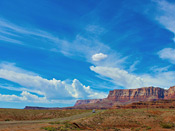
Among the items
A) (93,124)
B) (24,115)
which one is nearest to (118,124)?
(93,124)

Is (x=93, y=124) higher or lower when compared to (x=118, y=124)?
lower

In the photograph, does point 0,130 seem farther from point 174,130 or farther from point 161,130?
point 174,130

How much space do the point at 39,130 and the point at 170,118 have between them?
115ft

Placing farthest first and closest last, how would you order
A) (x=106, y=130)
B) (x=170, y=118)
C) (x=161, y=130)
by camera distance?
(x=170, y=118), (x=161, y=130), (x=106, y=130)

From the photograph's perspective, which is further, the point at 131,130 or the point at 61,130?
the point at 131,130

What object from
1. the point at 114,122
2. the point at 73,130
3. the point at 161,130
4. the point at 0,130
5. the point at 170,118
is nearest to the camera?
the point at 0,130

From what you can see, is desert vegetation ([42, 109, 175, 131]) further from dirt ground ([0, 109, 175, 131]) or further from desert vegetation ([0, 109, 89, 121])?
desert vegetation ([0, 109, 89, 121])

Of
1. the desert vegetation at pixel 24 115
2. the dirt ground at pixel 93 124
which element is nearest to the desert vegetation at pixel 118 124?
the dirt ground at pixel 93 124

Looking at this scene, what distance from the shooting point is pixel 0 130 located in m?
19.1

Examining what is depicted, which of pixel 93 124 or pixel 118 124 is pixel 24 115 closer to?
pixel 93 124

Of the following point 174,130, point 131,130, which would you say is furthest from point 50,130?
point 174,130

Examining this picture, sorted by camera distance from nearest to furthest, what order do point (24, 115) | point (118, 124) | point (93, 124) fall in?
point (93, 124) → point (118, 124) → point (24, 115)

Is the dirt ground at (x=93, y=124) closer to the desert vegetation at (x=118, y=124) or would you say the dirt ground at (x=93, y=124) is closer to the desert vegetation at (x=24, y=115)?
the desert vegetation at (x=118, y=124)

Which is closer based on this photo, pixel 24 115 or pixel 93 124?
pixel 93 124
